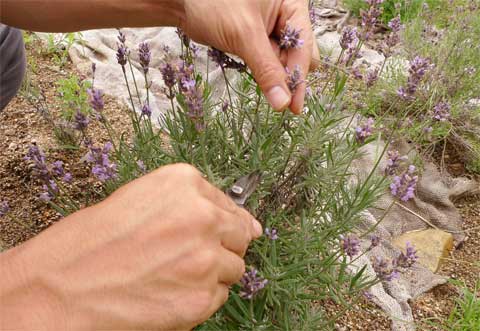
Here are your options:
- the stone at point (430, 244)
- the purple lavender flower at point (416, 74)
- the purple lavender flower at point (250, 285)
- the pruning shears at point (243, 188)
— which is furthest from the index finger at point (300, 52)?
the stone at point (430, 244)

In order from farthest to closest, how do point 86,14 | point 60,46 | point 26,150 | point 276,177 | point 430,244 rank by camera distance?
point 60,46, point 430,244, point 26,150, point 86,14, point 276,177

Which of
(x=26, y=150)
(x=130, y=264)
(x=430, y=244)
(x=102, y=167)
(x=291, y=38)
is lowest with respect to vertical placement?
(x=430, y=244)

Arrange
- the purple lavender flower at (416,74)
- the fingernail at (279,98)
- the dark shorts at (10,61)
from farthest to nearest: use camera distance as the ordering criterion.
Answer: the dark shorts at (10,61) → the purple lavender flower at (416,74) → the fingernail at (279,98)

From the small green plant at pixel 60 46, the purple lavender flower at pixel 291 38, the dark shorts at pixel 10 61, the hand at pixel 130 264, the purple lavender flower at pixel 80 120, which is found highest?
the purple lavender flower at pixel 291 38

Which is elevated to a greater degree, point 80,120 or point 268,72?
point 268,72

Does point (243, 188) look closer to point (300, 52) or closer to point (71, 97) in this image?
point (300, 52)

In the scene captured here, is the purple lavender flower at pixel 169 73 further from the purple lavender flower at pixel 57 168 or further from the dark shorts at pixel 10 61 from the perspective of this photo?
the dark shorts at pixel 10 61

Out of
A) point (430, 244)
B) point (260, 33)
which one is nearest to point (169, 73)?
point (260, 33)
